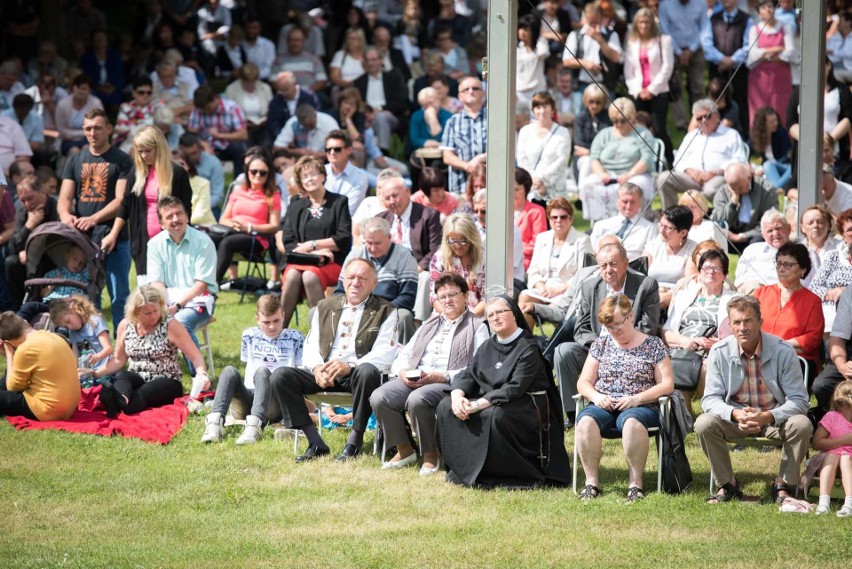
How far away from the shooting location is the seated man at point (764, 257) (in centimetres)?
991

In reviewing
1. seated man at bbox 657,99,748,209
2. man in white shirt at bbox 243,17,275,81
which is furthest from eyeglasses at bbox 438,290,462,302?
man in white shirt at bbox 243,17,275,81

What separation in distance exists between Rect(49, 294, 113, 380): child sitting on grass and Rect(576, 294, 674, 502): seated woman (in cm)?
397

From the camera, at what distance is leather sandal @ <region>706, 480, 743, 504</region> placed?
A: 769 centimetres

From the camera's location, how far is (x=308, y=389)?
8.91 metres

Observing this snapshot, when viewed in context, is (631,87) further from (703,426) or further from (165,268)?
(703,426)

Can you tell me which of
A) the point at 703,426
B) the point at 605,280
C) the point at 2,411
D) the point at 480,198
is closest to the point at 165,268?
the point at 2,411

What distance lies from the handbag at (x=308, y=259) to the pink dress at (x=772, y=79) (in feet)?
22.9

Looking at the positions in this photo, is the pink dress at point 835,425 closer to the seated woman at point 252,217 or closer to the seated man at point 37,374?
the seated man at point 37,374

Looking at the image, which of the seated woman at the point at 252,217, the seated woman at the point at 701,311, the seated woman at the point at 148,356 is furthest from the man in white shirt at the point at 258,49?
the seated woman at the point at 701,311

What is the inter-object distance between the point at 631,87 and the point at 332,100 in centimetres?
379

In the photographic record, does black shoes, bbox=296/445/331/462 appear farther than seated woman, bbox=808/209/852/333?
No

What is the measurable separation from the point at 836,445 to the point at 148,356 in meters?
4.81

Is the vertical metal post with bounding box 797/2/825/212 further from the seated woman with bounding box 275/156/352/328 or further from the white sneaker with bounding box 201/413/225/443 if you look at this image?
the white sneaker with bounding box 201/413/225/443

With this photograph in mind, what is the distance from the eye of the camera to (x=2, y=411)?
9680mm
